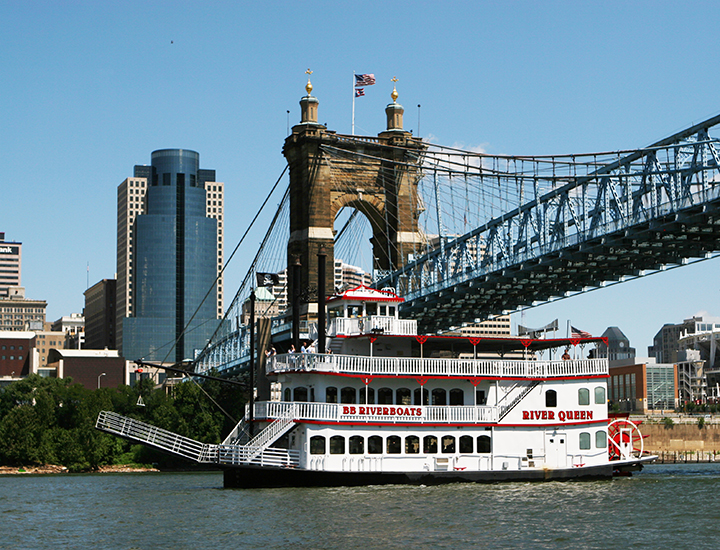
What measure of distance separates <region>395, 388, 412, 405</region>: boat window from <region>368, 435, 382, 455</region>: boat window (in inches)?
68.9

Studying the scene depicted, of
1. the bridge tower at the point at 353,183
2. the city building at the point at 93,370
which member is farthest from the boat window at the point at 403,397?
the city building at the point at 93,370

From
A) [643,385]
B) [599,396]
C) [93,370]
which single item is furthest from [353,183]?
[643,385]

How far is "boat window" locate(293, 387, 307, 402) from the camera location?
43.5 metres

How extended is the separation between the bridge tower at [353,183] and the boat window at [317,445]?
46.1m

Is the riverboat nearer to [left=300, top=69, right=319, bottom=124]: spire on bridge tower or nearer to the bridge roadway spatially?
the bridge roadway

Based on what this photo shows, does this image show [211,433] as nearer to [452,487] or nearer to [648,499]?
[452,487]

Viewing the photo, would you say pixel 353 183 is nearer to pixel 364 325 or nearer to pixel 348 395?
pixel 364 325

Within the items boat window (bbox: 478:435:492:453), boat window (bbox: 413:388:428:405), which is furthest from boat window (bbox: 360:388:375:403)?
boat window (bbox: 478:435:492:453)

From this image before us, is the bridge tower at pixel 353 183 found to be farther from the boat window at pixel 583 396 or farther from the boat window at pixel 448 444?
the boat window at pixel 448 444

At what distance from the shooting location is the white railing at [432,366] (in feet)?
140

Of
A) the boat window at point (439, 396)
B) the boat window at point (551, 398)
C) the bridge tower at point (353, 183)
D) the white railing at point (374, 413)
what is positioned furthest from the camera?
the bridge tower at point (353, 183)

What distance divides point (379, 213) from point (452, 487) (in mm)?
52707

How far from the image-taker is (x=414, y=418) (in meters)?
43.1

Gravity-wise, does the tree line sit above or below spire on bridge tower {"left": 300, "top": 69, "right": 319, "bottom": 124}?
below
